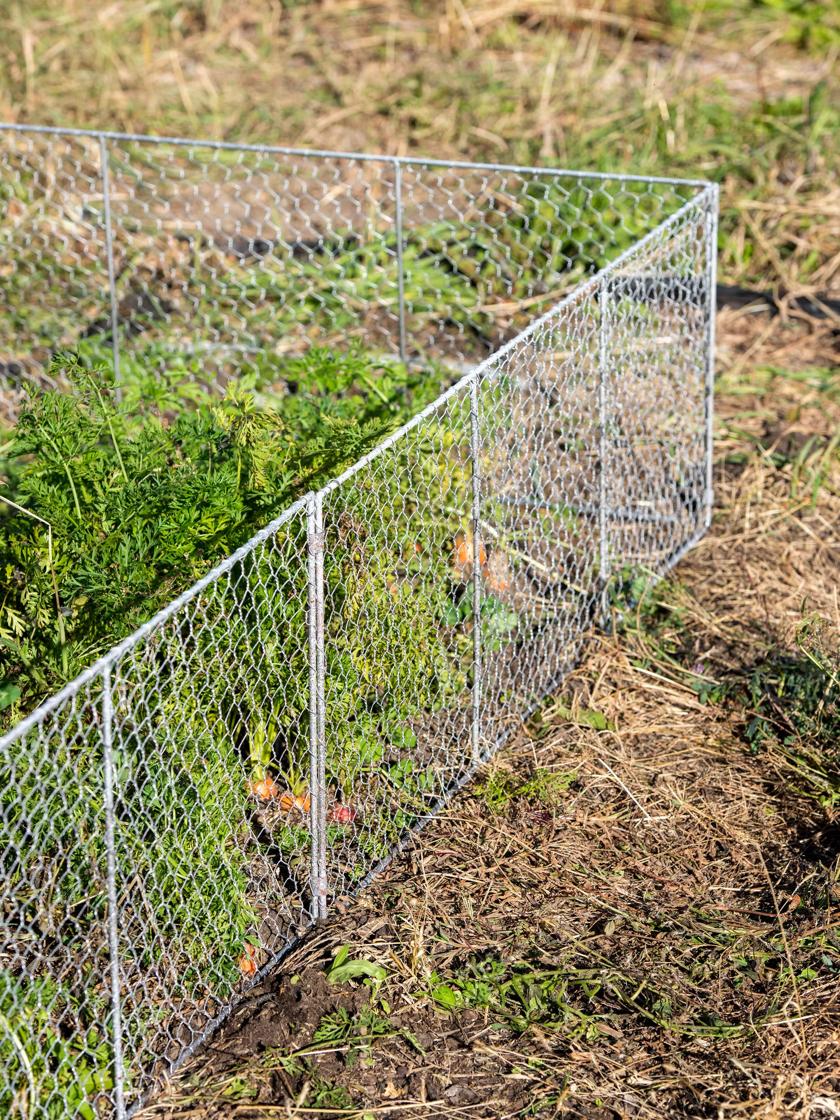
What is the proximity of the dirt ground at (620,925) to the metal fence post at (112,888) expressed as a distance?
18 centimetres

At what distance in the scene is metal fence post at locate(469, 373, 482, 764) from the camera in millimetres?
4246

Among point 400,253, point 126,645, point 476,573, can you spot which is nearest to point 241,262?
point 400,253

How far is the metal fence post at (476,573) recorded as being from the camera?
425cm

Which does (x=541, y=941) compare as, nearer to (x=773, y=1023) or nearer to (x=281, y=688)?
(x=773, y=1023)

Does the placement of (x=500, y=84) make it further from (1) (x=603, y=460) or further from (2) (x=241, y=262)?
(1) (x=603, y=460)

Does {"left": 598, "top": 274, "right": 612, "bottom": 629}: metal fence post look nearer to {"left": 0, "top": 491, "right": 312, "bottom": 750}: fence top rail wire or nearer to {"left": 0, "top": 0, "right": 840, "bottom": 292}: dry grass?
{"left": 0, "top": 491, "right": 312, "bottom": 750}: fence top rail wire

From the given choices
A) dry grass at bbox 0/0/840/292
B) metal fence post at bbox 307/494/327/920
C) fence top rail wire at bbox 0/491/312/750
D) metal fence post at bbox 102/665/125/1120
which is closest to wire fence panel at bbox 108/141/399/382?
dry grass at bbox 0/0/840/292

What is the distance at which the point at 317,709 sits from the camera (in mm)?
3803

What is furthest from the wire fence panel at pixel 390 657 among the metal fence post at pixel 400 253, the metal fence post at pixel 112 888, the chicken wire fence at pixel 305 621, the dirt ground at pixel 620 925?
the metal fence post at pixel 400 253

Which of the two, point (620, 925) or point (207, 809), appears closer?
point (207, 809)

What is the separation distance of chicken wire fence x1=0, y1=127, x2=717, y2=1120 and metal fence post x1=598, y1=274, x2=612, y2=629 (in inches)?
→ 0.5

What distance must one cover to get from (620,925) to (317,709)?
3.26 ft

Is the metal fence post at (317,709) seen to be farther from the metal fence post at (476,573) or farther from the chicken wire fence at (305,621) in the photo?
the metal fence post at (476,573)

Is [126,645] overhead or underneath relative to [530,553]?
overhead
